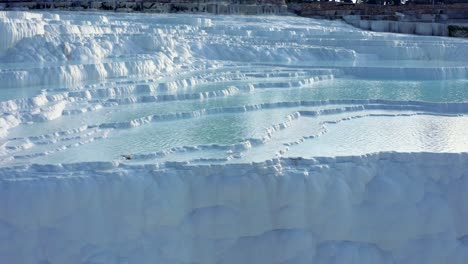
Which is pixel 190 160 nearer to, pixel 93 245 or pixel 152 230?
pixel 152 230

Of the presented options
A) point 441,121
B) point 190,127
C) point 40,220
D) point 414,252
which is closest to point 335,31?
point 441,121

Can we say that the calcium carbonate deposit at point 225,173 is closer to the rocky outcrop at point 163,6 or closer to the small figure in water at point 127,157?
the small figure in water at point 127,157

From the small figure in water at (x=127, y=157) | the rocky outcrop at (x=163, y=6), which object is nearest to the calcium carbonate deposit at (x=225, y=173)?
the small figure in water at (x=127, y=157)

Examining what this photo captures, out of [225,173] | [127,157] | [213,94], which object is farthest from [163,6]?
[225,173]

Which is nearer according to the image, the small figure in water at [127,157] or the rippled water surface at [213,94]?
the small figure in water at [127,157]

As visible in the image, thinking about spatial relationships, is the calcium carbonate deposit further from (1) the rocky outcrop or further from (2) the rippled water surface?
(1) the rocky outcrop

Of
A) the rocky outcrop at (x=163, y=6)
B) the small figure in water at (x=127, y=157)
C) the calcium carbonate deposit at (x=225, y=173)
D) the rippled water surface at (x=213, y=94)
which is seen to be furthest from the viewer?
the rocky outcrop at (x=163, y=6)

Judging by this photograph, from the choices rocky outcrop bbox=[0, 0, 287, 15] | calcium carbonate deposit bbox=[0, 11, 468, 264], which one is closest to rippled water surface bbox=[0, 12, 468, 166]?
calcium carbonate deposit bbox=[0, 11, 468, 264]

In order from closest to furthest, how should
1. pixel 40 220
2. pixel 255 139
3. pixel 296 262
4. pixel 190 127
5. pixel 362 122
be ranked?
pixel 40 220
pixel 296 262
pixel 255 139
pixel 190 127
pixel 362 122

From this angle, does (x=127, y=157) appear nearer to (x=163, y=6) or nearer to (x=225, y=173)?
(x=225, y=173)
